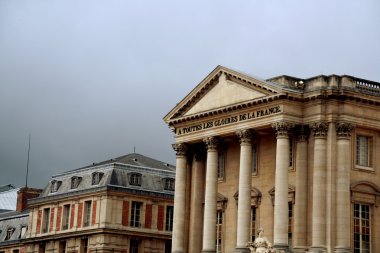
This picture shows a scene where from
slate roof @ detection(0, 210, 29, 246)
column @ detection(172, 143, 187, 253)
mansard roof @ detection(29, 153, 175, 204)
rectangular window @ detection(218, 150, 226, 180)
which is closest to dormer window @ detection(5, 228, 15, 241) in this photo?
slate roof @ detection(0, 210, 29, 246)

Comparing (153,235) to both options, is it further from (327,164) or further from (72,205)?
(327,164)

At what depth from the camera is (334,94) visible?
63.0 meters

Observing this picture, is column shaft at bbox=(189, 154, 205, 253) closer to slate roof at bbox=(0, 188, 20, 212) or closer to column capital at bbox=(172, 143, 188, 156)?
column capital at bbox=(172, 143, 188, 156)

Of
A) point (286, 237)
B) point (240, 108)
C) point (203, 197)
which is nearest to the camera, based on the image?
point (286, 237)

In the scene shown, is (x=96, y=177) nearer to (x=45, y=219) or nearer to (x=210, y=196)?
(x=45, y=219)

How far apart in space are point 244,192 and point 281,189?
357cm

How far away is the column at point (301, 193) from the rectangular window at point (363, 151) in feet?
11.2

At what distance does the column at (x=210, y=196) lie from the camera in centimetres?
6825

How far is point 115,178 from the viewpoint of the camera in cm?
9162

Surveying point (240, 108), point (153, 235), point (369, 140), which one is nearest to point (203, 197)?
point (240, 108)

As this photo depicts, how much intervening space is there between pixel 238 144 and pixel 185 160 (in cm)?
485

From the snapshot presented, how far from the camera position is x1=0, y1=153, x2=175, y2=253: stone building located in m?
89.3

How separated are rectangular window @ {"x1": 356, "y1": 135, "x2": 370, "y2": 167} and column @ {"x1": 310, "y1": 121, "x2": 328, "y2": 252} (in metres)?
2.80

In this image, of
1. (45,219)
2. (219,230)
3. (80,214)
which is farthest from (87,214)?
(219,230)
